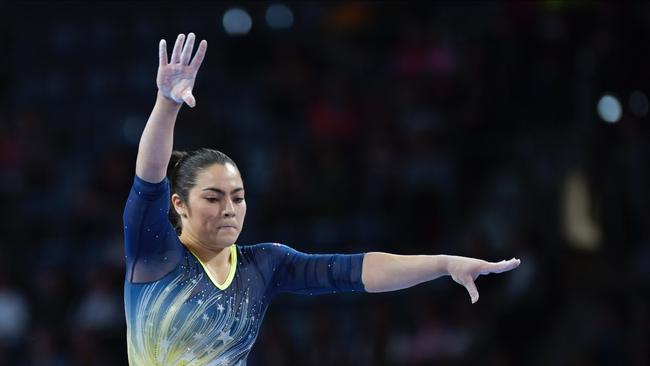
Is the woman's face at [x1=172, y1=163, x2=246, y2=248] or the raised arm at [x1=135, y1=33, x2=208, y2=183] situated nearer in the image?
the raised arm at [x1=135, y1=33, x2=208, y2=183]

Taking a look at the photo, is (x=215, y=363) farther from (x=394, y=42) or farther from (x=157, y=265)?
(x=394, y=42)

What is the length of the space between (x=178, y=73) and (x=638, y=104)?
16.9 feet

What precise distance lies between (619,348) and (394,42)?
429 cm

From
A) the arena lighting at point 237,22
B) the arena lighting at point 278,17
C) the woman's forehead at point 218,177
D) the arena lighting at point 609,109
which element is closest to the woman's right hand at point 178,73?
the woman's forehead at point 218,177

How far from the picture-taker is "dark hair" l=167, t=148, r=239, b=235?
4.10 metres

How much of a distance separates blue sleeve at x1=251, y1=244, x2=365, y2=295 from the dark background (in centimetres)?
369

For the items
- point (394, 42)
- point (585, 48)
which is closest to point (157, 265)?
point (585, 48)

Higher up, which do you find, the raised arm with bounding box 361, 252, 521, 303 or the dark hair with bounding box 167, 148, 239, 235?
the dark hair with bounding box 167, 148, 239, 235

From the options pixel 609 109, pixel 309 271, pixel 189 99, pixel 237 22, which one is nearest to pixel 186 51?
pixel 189 99

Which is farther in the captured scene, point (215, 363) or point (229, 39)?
point (229, 39)

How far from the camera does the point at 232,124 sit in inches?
422

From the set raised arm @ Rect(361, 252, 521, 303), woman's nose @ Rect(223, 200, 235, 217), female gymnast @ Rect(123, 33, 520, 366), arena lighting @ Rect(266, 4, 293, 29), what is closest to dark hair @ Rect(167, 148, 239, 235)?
female gymnast @ Rect(123, 33, 520, 366)


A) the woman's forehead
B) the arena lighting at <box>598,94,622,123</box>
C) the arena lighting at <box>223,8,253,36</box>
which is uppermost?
the arena lighting at <box>223,8,253,36</box>

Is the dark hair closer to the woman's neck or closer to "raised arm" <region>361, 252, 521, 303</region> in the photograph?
the woman's neck
